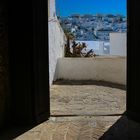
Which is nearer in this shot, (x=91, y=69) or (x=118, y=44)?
(x=91, y=69)

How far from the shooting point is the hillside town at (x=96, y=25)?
58.3ft

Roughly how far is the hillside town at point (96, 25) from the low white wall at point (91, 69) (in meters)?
6.74

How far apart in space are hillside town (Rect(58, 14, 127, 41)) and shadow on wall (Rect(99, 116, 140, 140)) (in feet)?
40.9

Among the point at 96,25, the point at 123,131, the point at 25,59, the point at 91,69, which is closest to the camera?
the point at 123,131

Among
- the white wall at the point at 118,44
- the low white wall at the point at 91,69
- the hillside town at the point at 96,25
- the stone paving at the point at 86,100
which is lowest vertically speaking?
the stone paving at the point at 86,100

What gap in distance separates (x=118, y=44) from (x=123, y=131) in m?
9.39

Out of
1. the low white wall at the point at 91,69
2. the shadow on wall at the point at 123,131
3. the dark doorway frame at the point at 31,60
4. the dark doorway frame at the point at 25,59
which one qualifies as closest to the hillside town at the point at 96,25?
the low white wall at the point at 91,69

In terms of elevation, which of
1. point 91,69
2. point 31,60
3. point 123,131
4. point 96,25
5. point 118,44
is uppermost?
point 96,25

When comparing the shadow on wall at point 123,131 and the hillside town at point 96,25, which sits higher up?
the hillside town at point 96,25

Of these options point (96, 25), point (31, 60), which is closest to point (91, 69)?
point (31, 60)

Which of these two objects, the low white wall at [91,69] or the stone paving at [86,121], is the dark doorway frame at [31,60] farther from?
the low white wall at [91,69]

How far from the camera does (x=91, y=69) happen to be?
10383mm

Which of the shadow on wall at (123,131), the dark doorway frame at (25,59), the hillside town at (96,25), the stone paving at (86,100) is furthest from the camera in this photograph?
the hillside town at (96,25)

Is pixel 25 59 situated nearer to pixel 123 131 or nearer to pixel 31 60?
pixel 31 60
